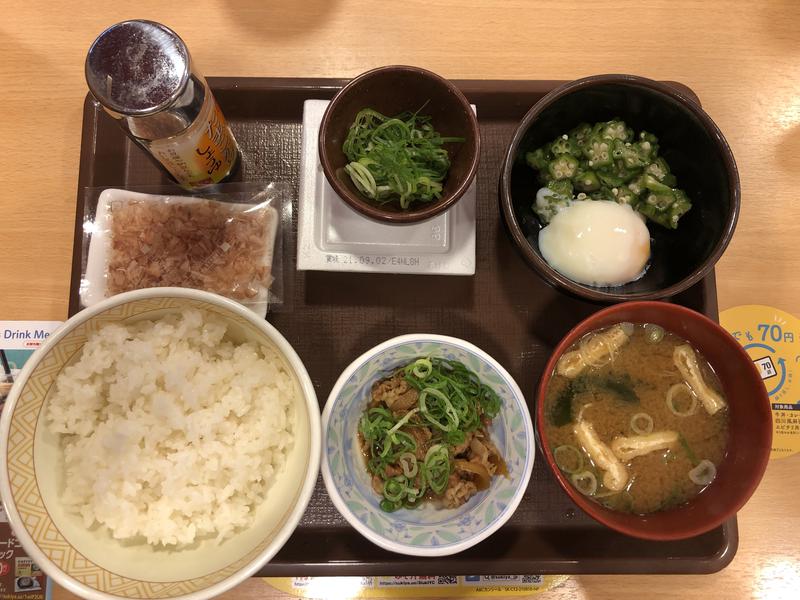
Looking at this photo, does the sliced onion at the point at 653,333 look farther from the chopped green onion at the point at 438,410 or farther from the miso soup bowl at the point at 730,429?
the chopped green onion at the point at 438,410

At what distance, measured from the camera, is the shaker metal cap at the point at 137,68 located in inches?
48.7

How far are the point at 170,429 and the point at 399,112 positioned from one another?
1.01 metres

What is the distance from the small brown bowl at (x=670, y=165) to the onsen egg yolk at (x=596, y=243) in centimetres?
5

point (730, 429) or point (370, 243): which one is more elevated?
point (370, 243)

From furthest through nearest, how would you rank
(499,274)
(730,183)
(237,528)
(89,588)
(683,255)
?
(499,274) < (683,255) < (730,183) < (237,528) < (89,588)

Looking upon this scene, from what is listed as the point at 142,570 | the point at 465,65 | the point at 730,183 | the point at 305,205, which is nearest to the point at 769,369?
the point at 730,183

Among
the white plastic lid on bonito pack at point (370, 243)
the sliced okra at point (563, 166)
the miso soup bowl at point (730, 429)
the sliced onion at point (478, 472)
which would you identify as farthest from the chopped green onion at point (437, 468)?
the sliced okra at point (563, 166)

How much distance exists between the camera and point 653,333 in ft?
4.97

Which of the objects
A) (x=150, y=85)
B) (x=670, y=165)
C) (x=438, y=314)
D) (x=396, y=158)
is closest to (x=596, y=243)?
(x=670, y=165)

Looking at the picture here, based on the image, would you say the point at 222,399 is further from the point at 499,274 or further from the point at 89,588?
the point at 499,274

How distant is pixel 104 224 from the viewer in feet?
5.08

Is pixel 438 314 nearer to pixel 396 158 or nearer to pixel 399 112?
pixel 396 158

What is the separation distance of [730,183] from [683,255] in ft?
0.72

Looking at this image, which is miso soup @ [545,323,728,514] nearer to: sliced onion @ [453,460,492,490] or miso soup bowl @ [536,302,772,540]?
miso soup bowl @ [536,302,772,540]
